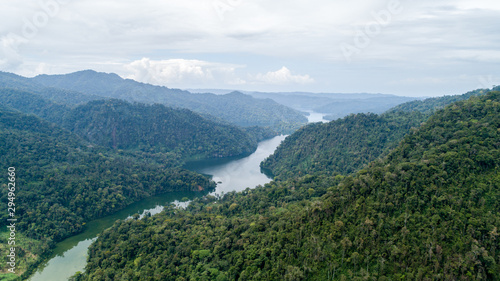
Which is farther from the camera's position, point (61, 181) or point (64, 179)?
point (64, 179)

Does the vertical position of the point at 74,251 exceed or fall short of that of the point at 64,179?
it falls short

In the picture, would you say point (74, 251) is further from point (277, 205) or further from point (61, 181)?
point (277, 205)

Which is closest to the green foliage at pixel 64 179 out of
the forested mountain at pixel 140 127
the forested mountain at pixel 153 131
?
the forested mountain at pixel 153 131

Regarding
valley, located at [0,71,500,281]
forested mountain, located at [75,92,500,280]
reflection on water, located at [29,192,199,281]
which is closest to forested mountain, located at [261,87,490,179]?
valley, located at [0,71,500,281]

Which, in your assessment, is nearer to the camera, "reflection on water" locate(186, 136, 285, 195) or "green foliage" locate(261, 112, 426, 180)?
"green foliage" locate(261, 112, 426, 180)

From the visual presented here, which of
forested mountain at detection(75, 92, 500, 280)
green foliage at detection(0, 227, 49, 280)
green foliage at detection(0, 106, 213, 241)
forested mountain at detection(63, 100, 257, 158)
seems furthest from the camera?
forested mountain at detection(63, 100, 257, 158)

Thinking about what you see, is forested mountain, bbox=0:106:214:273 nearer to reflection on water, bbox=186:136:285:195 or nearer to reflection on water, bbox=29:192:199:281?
reflection on water, bbox=29:192:199:281

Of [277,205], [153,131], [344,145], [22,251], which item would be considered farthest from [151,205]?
[153,131]
